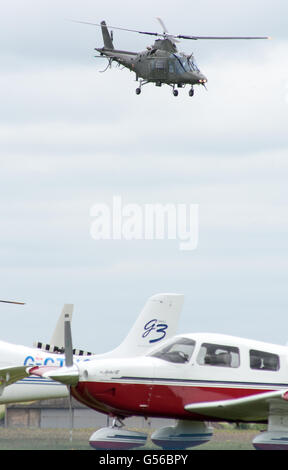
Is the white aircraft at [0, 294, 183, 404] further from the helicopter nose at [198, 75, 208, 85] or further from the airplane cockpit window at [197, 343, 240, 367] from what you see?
the helicopter nose at [198, 75, 208, 85]

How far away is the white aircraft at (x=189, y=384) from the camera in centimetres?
1852

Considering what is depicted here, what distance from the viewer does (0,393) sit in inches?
1104

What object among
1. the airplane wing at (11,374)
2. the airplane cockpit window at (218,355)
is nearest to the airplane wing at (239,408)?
the airplane cockpit window at (218,355)

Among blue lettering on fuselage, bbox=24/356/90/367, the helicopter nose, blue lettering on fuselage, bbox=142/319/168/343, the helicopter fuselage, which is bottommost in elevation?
blue lettering on fuselage, bbox=24/356/90/367

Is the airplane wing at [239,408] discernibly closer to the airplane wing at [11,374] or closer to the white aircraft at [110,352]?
the airplane wing at [11,374]

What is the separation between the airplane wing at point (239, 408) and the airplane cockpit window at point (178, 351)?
891 mm

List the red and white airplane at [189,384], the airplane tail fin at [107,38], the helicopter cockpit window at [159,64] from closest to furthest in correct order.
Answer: the red and white airplane at [189,384]
the helicopter cockpit window at [159,64]
the airplane tail fin at [107,38]

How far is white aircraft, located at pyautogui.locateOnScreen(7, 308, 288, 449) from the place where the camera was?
18.5 meters

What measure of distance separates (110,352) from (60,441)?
16.8 ft

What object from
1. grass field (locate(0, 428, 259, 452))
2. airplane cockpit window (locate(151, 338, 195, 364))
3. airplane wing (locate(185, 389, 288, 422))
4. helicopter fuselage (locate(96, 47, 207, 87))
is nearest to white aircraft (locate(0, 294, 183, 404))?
grass field (locate(0, 428, 259, 452))

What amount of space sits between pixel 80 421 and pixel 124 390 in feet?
74.9

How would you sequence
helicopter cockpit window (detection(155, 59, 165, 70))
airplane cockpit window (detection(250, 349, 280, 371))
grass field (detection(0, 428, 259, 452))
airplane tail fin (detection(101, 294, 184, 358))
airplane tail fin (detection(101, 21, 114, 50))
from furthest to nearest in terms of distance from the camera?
1. airplane tail fin (detection(101, 21, 114, 50))
2. helicopter cockpit window (detection(155, 59, 165, 70))
3. airplane tail fin (detection(101, 294, 184, 358))
4. grass field (detection(0, 428, 259, 452))
5. airplane cockpit window (detection(250, 349, 280, 371))
